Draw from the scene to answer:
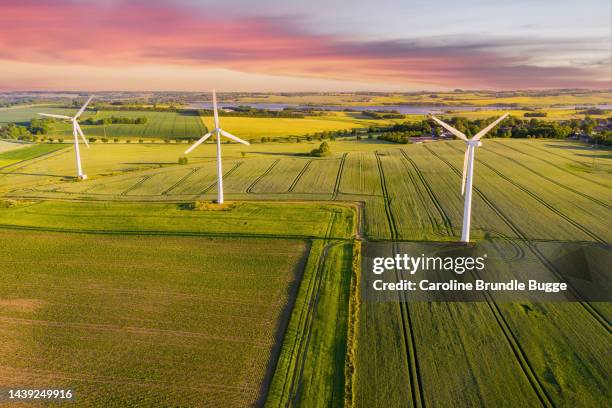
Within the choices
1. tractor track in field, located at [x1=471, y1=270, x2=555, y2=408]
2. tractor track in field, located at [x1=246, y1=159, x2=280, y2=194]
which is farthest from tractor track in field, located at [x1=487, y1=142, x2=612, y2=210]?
tractor track in field, located at [x1=246, y1=159, x2=280, y2=194]

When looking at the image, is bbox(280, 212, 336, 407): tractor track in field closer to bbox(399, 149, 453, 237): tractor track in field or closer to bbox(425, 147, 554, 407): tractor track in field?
bbox(425, 147, 554, 407): tractor track in field

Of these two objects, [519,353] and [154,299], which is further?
[154,299]

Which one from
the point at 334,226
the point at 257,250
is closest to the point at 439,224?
the point at 334,226

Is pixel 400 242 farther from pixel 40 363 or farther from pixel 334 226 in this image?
pixel 40 363

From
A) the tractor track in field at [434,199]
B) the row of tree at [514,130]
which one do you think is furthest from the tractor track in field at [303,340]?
the row of tree at [514,130]

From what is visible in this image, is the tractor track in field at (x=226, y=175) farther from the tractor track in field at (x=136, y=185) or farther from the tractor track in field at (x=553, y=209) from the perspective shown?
the tractor track in field at (x=553, y=209)

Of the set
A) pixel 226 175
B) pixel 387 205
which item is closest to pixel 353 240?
pixel 387 205

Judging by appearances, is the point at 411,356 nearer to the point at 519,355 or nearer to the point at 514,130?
the point at 519,355
